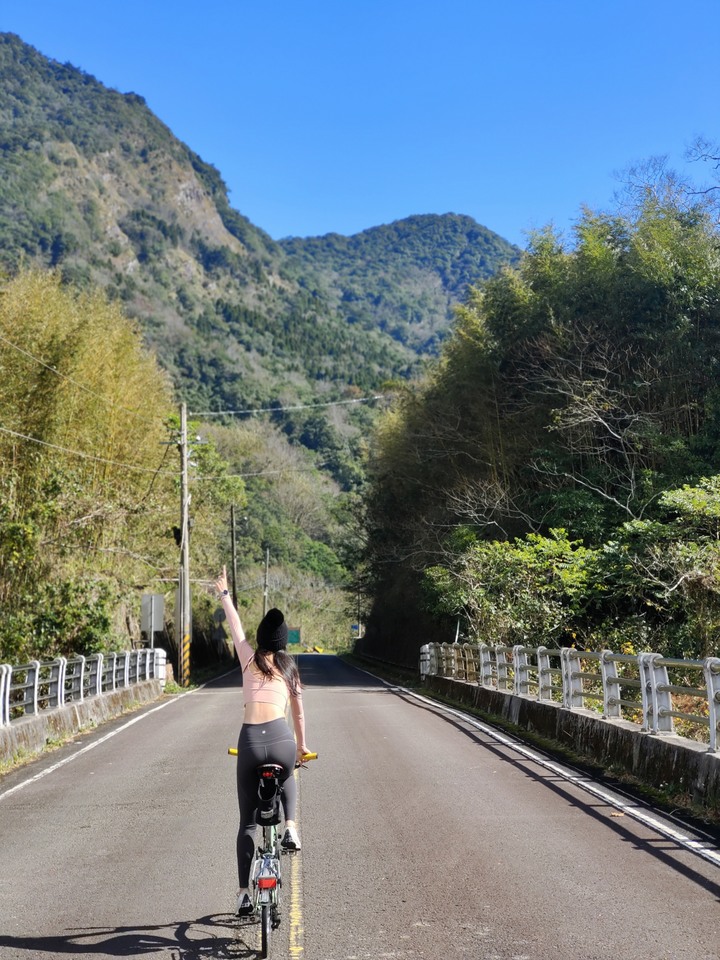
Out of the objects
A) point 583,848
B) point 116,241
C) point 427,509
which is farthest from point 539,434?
point 116,241

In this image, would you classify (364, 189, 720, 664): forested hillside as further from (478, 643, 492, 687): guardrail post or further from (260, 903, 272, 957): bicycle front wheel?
(260, 903, 272, 957): bicycle front wheel

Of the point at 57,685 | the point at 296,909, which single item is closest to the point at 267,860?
the point at 296,909

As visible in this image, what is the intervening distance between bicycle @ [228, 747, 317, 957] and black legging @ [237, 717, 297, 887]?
0.17 feet

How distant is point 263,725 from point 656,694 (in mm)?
6524

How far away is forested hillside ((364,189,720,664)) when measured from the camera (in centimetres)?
2634

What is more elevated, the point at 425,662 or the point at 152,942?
the point at 425,662

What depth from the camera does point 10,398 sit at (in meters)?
24.8

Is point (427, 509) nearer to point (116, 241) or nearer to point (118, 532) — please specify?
point (118, 532)

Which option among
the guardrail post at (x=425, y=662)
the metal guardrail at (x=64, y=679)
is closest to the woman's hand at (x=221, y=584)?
the metal guardrail at (x=64, y=679)

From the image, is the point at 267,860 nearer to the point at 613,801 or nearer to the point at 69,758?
the point at 613,801

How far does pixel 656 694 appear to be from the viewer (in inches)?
454

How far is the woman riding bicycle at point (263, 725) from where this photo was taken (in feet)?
20.0

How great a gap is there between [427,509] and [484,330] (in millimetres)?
7831

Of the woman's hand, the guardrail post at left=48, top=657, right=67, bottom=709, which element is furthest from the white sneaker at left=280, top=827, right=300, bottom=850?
the guardrail post at left=48, top=657, right=67, bottom=709
